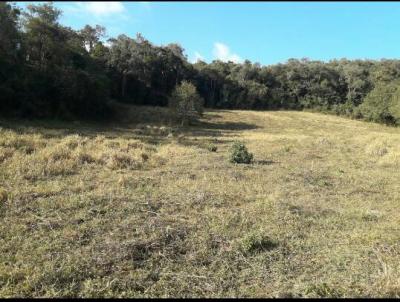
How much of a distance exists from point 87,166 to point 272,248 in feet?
27.9

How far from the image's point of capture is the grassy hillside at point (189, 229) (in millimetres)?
5641

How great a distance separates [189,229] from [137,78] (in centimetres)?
5142

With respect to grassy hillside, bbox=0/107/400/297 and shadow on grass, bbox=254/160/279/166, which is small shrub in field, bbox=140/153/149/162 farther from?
shadow on grass, bbox=254/160/279/166

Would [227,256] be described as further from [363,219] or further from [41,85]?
[41,85]

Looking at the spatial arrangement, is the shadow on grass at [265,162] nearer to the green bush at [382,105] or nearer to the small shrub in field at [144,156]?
the small shrub in field at [144,156]

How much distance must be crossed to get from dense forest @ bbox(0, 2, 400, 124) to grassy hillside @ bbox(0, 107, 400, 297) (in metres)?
22.9

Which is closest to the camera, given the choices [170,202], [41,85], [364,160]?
[170,202]

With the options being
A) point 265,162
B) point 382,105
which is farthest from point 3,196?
point 382,105

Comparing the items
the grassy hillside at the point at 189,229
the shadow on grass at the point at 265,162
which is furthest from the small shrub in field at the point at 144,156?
the shadow on grass at the point at 265,162

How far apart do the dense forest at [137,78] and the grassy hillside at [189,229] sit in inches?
902

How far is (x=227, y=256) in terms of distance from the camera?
6.68m

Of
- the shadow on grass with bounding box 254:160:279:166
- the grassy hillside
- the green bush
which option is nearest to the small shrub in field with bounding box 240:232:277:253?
the grassy hillside

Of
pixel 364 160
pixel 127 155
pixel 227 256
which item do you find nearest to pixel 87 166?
pixel 127 155

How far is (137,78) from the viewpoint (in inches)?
2256
